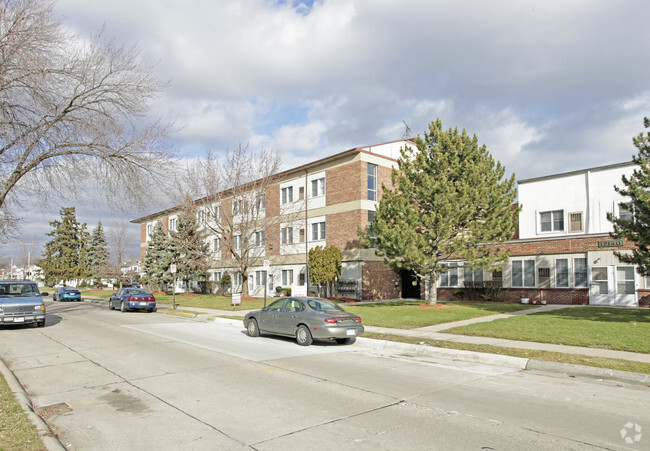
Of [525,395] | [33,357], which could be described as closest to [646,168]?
[525,395]

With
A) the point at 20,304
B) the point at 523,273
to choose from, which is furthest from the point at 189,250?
the point at 523,273

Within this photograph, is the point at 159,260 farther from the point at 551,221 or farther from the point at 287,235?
the point at 551,221

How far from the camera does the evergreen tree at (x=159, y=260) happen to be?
44312 mm

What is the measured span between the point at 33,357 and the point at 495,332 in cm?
1272

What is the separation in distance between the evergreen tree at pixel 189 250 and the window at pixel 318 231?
34.6 feet

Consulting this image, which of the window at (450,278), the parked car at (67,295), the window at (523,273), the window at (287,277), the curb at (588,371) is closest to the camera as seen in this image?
the curb at (588,371)

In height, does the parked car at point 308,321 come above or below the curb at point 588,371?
above

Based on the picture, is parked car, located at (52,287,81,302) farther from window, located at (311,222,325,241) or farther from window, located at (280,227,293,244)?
window, located at (311,222,325,241)

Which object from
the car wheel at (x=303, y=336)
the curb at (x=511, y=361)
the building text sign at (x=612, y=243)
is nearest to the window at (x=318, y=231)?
the building text sign at (x=612, y=243)

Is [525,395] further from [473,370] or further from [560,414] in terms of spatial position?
[473,370]

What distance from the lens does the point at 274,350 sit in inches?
473

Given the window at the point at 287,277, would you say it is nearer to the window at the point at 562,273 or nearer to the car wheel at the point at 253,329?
the window at the point at 562,273

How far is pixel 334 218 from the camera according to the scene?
3431 centimetres

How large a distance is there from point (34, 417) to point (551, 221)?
30.6 meters
